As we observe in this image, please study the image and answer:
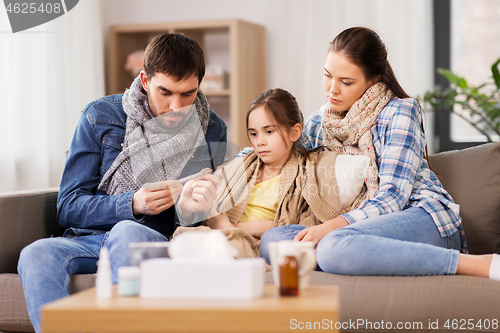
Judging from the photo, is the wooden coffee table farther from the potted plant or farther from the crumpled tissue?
the potted plant

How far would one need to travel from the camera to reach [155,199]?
1.41 metres

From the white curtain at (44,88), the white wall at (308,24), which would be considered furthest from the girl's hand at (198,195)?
the white wall at (308,24)

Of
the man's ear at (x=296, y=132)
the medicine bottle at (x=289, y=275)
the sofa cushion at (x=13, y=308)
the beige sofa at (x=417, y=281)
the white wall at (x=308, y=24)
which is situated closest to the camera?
the medicine bottle at (x=289, y=275)

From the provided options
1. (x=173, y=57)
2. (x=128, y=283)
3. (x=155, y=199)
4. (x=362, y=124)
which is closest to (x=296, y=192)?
(x=362, y=124)

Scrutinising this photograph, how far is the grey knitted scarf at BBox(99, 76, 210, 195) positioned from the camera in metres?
1.51

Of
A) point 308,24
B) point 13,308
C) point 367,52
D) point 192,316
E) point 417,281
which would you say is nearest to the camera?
point 192,316

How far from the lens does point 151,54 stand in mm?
1533

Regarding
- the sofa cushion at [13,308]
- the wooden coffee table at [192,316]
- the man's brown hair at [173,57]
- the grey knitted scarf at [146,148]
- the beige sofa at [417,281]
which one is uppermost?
the man's brown hair at [173,57]

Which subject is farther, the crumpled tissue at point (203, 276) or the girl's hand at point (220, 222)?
the girl's hand at point (220, 222)

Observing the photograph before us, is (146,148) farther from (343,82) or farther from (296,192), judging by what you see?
(343,82)

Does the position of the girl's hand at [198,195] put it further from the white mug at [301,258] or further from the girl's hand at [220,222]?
the white mug at [301,258]

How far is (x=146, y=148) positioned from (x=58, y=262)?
45cm

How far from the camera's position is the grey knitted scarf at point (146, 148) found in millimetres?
1512

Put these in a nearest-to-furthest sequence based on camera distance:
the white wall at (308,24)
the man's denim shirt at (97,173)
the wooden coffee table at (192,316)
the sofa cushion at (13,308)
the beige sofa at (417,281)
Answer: the wooden coffee table at (192,316), the beige sofa at (417,281), the sofa cushion at (13,308), the man's denim shirt at (97,173), the white wall at (308,24)
